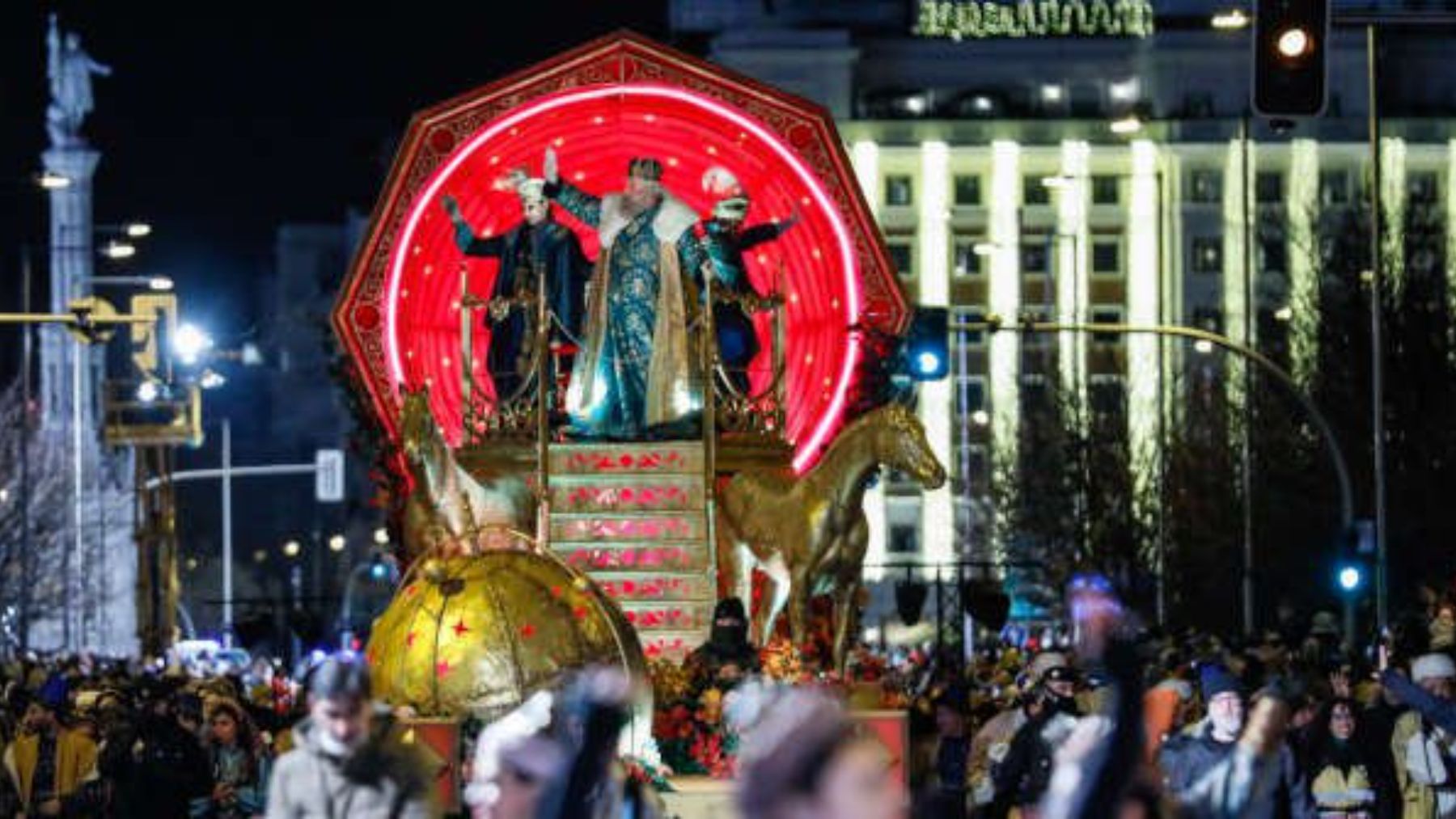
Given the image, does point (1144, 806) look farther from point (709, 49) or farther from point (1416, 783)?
point (709, 49)

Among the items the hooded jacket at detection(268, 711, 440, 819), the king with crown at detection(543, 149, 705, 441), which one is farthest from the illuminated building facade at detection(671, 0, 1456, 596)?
the hooded jacket at detection(268, 711, 440, 819)

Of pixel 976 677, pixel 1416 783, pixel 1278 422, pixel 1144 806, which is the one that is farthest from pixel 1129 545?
pixel 1144 806

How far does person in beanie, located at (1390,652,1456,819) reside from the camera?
23641mm

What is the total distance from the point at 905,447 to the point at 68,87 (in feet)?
223

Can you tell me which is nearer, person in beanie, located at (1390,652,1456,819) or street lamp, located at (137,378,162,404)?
person in beanie, located at (1390,652,1456,819)

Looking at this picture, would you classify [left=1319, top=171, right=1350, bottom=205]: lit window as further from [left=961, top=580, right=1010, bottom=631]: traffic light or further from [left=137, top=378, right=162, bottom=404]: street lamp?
[left=961, top=580, right=1010, bottom=631]: traffic light

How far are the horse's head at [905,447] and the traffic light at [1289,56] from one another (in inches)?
278

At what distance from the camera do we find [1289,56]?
24.5 metres

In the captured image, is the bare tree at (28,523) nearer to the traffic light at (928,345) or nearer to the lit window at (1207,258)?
the traffic light at (928,345)

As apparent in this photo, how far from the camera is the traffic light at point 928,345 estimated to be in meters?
36.9

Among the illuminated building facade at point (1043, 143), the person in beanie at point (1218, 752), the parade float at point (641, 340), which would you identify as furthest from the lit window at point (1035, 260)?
the person in beanie at point (1218, 752)

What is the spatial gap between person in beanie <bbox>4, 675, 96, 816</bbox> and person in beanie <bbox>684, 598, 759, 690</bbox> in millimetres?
3847

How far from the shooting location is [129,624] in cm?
9931

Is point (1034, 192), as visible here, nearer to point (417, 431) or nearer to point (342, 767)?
point (417, 431)
